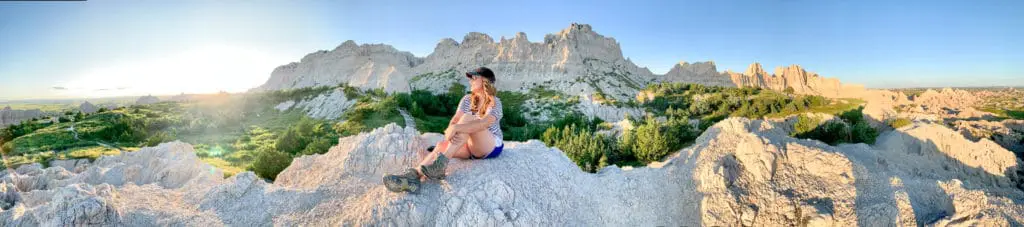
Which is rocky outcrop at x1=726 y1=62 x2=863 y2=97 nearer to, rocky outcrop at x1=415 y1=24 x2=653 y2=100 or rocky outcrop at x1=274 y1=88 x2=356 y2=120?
rocky outcrop at x1=415 y1=24 x2=653 y2=100

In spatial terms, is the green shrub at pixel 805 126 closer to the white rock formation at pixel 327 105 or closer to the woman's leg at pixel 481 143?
the woman's leg at pixel 481 143

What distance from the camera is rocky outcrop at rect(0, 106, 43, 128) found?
12.5 metres

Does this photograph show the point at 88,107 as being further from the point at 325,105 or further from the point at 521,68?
the point at 521,68

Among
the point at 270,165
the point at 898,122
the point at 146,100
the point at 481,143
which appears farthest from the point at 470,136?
the point at 146,100

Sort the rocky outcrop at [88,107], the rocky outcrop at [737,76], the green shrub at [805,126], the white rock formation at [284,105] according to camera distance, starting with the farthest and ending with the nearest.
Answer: the rocky outcrop at [737,76] → the white rock formation at [284,105] → the rocky outcrop at [88,107] → the green shrub at [805,126]

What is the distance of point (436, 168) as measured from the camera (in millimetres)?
4719

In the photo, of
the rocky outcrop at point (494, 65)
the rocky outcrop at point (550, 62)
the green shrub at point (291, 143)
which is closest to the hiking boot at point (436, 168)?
the green shrub at point (291, 143)

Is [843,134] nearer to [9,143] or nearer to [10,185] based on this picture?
[10,185]

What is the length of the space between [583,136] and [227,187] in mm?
18533

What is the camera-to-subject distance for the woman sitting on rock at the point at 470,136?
4.63 metres

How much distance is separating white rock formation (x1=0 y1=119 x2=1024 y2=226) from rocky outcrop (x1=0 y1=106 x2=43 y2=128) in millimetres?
9990

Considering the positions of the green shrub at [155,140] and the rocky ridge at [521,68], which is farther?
the rocky ridge at [521,68]

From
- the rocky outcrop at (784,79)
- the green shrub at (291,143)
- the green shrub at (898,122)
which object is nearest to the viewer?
the green shrub at (291,143)

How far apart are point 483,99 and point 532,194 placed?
147cm
